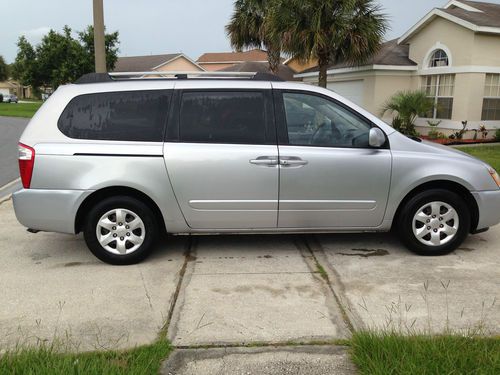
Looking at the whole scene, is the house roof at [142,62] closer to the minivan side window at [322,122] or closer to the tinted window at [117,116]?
the tinted window at [117,116]

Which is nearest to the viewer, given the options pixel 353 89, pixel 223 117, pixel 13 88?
pixel 223 117

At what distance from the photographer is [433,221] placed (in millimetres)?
4930

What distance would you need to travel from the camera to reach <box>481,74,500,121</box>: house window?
15.1m

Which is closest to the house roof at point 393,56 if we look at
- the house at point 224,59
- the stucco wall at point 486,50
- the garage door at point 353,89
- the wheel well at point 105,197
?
the garage door at point 353,89

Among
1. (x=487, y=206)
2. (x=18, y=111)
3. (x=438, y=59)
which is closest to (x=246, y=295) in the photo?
(x=487, y=206)

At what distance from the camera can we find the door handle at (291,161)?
4.66 m

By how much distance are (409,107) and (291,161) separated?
11535 mm

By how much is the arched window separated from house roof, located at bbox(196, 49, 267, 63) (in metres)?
43.1

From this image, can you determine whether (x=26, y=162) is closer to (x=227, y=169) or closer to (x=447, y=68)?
(x=227, y=169)

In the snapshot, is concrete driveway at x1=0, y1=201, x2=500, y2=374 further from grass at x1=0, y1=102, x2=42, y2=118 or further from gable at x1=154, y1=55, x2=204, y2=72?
gable at x1=154, y1=55, x2=204, y2=72

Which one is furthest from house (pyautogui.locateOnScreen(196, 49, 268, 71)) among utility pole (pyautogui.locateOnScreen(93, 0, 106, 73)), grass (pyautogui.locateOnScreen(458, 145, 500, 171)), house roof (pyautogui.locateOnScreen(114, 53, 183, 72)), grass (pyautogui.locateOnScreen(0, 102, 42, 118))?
utility pole (pyautogui.locateOnScreen(93, 0, 106, 73))

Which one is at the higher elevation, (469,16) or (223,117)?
(469,16)

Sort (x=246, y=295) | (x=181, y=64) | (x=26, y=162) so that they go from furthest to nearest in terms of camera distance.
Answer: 1. (x=181, y=64)
2. (x=26, y=162)
3. (x=246, y=295)

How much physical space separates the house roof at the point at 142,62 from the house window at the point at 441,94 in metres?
41.4
